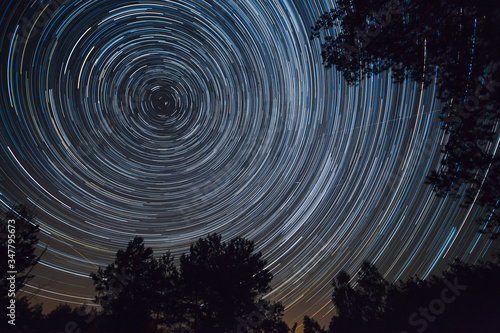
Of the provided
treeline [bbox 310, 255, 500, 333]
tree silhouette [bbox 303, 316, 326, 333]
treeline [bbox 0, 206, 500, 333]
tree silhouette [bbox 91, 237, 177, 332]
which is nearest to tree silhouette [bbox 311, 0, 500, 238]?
treeline [bbox 310, 255, 500, 333]

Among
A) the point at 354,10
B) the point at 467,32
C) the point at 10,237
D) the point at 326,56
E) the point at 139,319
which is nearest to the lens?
the point at 467,32

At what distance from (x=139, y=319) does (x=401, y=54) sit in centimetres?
2370

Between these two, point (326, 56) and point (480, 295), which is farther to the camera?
point (480, 295)

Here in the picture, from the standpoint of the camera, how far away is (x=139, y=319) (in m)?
16.9

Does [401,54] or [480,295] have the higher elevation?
[401,54]

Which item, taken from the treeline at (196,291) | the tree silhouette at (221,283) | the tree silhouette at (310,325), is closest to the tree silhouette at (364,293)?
the treeline at (196,291)

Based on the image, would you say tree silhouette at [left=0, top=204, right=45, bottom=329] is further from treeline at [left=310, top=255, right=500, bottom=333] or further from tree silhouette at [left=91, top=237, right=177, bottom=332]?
treeline at [left=310, top=255, right=500, bottom=333]

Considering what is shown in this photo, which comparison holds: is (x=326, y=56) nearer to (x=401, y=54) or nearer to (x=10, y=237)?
(x=401, y=54)

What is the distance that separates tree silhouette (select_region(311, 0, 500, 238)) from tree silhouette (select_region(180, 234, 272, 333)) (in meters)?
15.0

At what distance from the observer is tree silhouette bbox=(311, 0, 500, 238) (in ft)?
19.0

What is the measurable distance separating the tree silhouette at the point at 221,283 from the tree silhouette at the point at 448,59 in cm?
1498

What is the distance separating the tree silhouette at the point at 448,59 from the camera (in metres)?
5.80

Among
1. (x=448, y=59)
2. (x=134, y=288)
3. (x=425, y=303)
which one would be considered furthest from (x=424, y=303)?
(x=134, y=288)

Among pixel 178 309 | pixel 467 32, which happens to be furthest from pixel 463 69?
pixel 178 309
